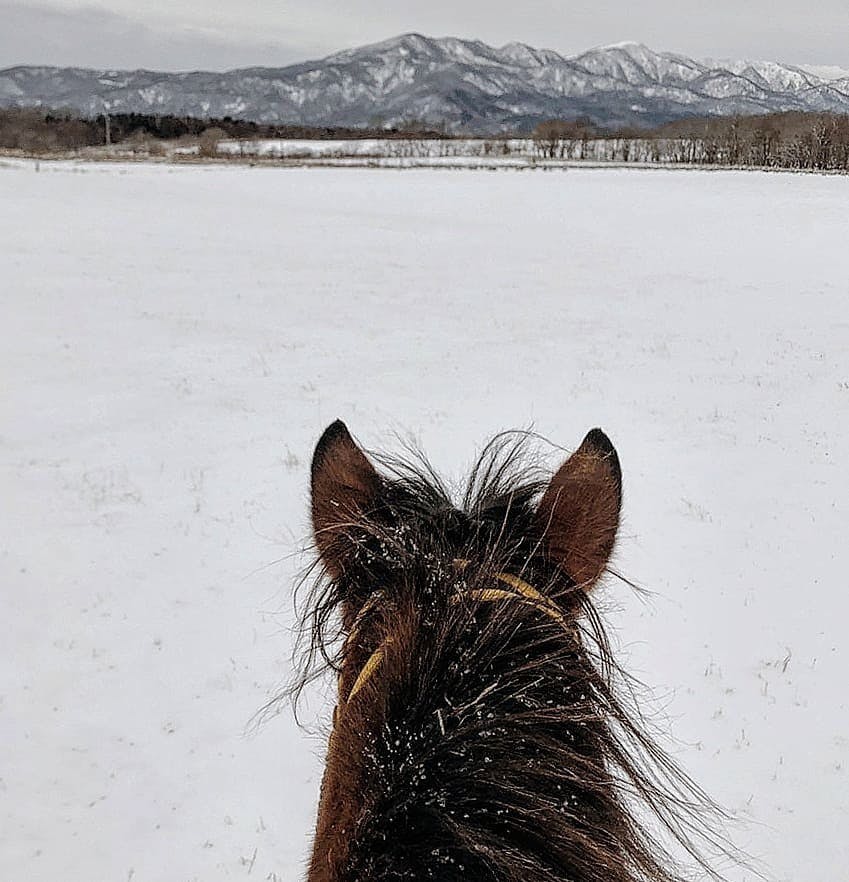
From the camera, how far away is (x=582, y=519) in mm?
1182

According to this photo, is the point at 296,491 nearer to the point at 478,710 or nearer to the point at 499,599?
the point at 499,599

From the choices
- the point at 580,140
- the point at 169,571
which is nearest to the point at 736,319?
the point at 169,571

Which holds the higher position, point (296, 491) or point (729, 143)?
point (729, 143)

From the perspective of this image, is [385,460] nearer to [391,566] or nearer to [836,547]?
[391,566]

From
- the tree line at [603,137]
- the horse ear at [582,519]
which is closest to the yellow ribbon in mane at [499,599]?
the horse ear at [582,519]

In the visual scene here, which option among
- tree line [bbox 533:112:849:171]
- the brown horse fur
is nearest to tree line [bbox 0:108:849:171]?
tree line [bbox 533:112:849:171]

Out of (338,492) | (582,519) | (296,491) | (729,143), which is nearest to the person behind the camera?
(582,519)

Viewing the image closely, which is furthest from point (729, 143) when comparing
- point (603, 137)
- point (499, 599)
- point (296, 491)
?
point (499, 599)

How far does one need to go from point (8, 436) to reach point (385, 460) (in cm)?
783

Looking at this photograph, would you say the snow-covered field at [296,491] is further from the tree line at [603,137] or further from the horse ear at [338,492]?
the tree line at [603,137]

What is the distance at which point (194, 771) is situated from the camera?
373 cm

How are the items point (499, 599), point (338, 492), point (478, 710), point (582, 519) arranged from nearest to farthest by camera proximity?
point (478, 710)
point (499, 599)
point (582, 519)
point (338, 492)

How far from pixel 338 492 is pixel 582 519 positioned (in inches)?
16.6

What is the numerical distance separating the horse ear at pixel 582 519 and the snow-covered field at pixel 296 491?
1.83 feet
